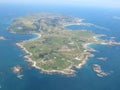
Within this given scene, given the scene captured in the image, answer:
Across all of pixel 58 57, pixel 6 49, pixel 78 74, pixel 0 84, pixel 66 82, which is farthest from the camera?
pixel 6 49

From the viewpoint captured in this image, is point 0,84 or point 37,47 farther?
point 37,47

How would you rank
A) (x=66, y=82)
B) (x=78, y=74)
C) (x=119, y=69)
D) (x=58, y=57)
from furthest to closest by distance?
(x=58, y=57), (x=119, y=69), (x=78, y=74), (x=66, y=82)

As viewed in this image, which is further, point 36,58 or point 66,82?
point 36,58

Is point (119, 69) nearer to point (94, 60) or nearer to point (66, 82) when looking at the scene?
point (94, 60)

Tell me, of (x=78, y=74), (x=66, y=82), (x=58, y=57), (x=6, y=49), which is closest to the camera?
(x=66, y=82)

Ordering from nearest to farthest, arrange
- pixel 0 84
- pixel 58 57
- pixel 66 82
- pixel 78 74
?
1. pixel 0 84
2. pixel 66 82
3. pixel 78 74
4. pixel 58 57

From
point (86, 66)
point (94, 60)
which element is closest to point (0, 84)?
point (86, 66)

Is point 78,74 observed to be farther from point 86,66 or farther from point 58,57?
point 58,57

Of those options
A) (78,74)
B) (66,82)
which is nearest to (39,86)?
→ (66,82)
